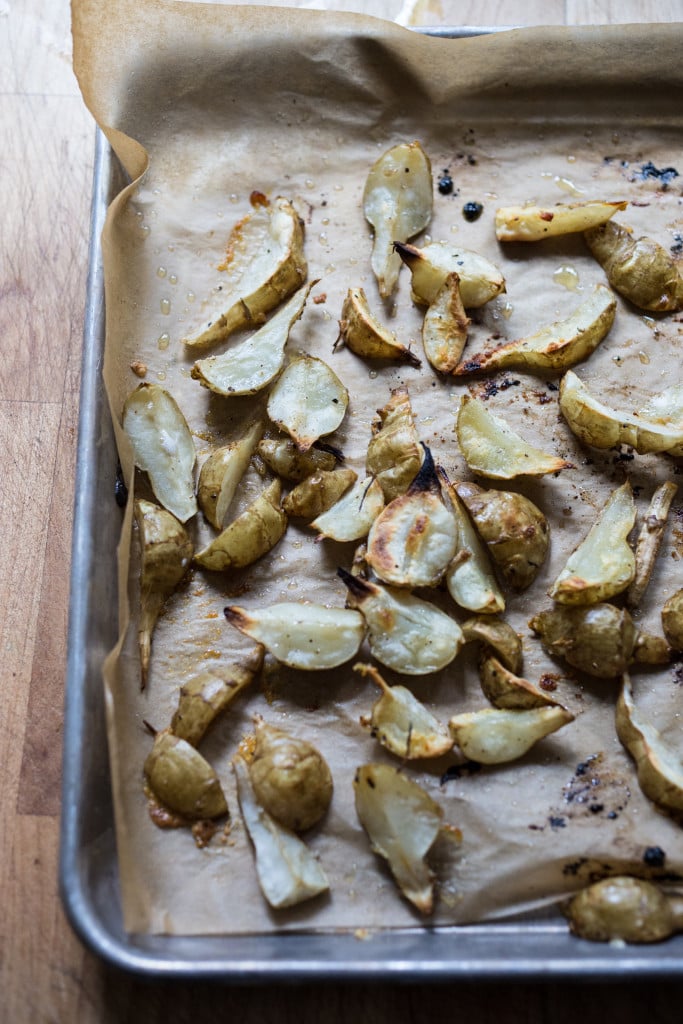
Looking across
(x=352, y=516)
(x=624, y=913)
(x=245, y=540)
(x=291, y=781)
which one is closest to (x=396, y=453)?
(x=352, y=516)

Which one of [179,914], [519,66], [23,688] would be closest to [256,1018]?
[179,914]

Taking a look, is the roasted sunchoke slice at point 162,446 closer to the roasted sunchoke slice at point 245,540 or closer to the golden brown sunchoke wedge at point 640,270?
the roasted sunchoke slice at point 245,540

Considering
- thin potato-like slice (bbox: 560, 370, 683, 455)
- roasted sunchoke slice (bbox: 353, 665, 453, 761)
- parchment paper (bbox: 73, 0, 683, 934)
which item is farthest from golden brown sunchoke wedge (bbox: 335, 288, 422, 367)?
roasted sunchoke slice (bbox: 353, 665, 453, 761)

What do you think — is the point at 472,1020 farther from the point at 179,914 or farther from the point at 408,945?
the point at 179,914

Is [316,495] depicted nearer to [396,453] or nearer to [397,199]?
[396,453]

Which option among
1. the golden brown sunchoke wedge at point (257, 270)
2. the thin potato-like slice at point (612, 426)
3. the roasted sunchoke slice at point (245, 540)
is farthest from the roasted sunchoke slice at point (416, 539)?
the golden brown sunchoke wedge at point (257, 270)

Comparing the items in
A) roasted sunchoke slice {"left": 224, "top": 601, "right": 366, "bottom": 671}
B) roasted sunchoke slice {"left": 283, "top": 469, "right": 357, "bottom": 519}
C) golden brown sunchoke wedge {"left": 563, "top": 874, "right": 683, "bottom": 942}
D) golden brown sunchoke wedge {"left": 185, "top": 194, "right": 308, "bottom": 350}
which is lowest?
golden brown sunchoke wedge {"left": 563, "top": 874, "right": 683, "bottom": 942}

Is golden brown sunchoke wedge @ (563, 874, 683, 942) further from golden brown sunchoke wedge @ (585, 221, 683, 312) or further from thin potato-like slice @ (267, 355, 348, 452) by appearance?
golden brown sunchoke wedge @ (585, 221, 683, 312)
